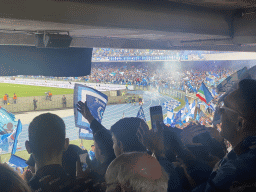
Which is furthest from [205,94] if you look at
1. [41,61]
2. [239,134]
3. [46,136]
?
[46,136]

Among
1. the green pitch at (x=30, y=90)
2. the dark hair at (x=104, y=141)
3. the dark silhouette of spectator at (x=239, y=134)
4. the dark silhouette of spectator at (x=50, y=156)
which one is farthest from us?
the green pitch at (x=30, y=90)

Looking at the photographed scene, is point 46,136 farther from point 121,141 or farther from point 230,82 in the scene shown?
point 230,82

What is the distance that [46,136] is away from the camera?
1542 mm

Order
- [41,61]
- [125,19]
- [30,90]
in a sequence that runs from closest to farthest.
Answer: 1. [125,19]
2. [41,61]
3. [30,90]

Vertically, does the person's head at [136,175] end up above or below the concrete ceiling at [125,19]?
below

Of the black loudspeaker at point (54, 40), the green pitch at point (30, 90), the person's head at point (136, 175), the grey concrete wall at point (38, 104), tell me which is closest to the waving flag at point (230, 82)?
the black loudspeaker at point (54, 40)

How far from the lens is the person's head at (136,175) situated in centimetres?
99

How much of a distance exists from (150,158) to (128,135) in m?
0.71

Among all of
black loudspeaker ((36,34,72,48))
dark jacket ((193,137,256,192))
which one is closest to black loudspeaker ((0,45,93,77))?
black loudspeaker ((36,34,72,48))

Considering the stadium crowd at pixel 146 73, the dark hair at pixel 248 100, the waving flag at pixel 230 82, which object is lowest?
the dark hair at pixel 248 100

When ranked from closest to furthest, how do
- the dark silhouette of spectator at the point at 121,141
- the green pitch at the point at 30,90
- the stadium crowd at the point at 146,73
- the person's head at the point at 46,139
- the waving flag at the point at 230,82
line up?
the person's head at the point at 46,139 < the dark silhouette of spectator at the point at 121,141 < the waving flag at the point at 230,82 < the green pitch at the point at 30,90 < the stadium crowd at the point at 146,73

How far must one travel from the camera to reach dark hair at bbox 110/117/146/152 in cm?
173

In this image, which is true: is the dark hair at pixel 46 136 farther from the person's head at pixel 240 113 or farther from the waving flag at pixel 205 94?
the waving flag at pixel 205 94

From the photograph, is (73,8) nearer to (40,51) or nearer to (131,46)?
(40,51)
